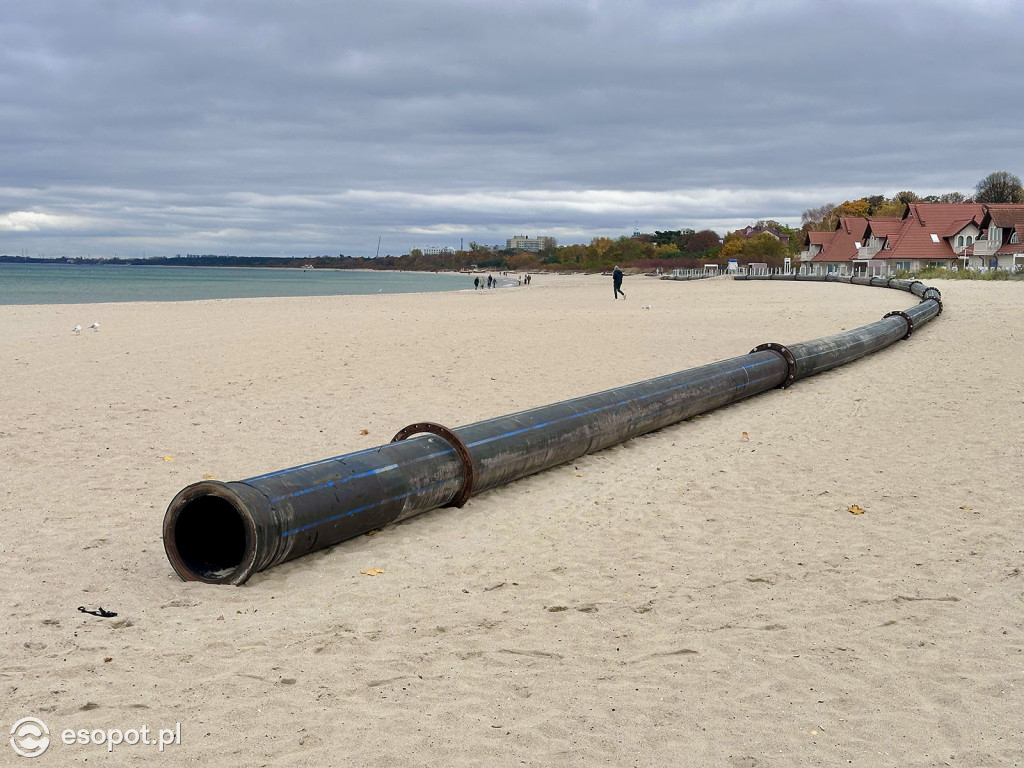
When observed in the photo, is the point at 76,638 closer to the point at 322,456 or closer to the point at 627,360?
the point at 322,456

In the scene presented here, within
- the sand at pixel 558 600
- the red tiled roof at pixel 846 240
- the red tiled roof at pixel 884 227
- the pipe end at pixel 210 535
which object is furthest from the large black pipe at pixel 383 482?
the red tiled roof at pixel 846 240

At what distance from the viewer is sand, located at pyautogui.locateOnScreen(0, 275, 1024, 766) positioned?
3.70 m

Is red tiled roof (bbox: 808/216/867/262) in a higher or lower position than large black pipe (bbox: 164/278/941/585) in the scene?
higher

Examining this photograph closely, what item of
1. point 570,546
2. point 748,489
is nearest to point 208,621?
point 570,546

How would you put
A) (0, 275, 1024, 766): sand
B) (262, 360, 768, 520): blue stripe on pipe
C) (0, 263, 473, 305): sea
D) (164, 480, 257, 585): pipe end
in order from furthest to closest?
(0, 263, 473, 305): sea < (262, 360, 768, 520): blue stripe on pipe < (164, 480, 257, 585): pipe end < (0, 275, 1024, 766): sand

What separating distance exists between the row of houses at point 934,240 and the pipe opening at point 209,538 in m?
64.8

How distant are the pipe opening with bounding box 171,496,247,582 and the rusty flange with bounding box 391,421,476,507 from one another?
159 cm

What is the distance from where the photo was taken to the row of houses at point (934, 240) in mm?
62438

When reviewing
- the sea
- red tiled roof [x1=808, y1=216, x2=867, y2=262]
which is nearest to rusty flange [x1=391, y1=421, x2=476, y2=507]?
the sea

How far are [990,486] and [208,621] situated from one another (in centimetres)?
639

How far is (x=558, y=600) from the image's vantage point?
17.0ft

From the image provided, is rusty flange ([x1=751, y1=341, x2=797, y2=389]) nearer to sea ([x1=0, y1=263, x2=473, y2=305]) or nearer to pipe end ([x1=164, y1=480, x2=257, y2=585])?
pipe end ([x1=164, y1=480, x2=257, y2=585])

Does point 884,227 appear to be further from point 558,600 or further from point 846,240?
point 558,600

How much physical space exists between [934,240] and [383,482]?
244 feet
